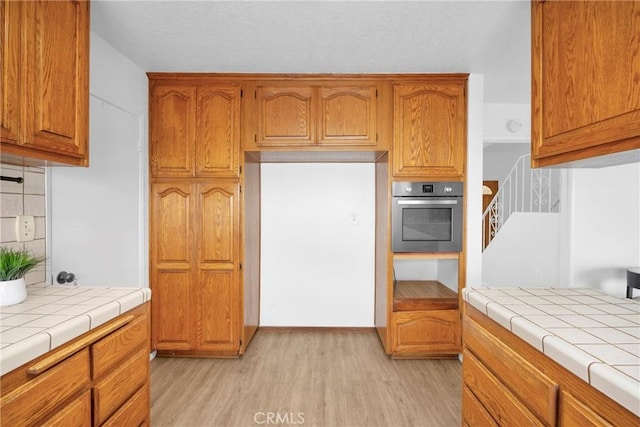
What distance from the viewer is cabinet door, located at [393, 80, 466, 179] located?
2.82 meters

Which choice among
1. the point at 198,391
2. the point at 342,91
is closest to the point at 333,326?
the point at 198,391

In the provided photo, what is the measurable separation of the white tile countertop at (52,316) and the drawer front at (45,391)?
0.26ft

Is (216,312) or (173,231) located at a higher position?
(173,231)

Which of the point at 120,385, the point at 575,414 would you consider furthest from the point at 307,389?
the point at 575,414

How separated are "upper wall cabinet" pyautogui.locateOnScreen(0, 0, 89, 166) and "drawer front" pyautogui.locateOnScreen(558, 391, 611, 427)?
6.94ft

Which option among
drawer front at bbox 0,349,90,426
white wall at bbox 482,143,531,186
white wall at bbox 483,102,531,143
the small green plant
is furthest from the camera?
white wall at bbox 482,143,531,186

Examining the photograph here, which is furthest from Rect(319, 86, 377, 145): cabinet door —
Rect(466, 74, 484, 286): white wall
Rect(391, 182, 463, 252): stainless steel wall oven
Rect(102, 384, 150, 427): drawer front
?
Rect(102, 384, 150, 427): drawer front

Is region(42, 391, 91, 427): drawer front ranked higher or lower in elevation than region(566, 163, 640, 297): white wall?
lower

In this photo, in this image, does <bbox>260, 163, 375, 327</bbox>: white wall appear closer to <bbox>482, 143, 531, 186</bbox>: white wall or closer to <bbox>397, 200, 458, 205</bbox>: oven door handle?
<bbox>397, 200, 458, 205</bbox>: oven door handle

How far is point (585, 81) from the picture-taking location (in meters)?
1.33

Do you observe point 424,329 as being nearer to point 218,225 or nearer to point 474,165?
point 474,165

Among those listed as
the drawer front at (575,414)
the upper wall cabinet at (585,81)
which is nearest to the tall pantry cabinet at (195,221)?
the upper wall cabinet at (585,81)

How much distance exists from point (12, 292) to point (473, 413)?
208 centimetres

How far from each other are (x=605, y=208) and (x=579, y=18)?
1946 mm
